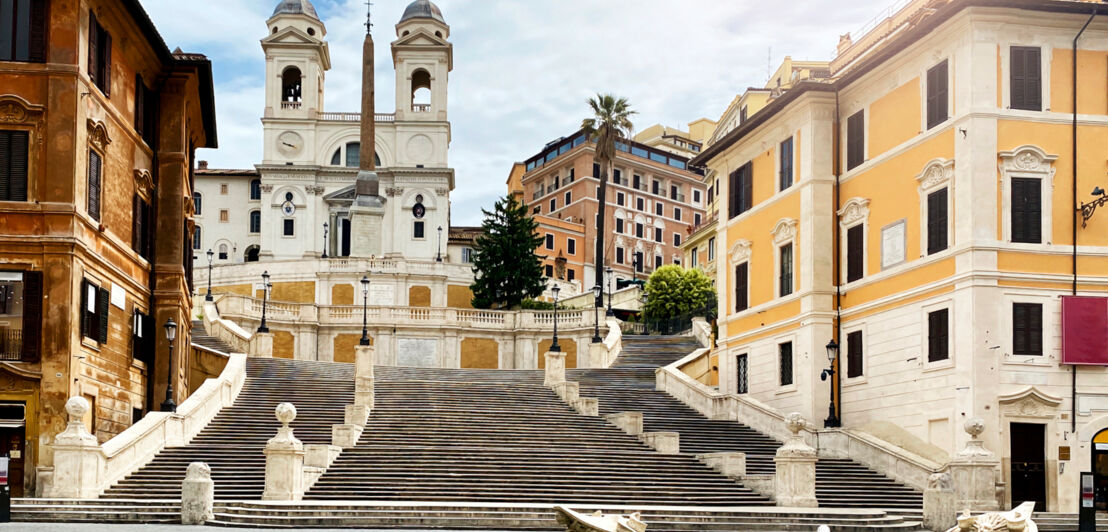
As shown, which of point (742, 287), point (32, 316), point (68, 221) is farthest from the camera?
point (742, 287)

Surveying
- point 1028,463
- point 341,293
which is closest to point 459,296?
point 341,293

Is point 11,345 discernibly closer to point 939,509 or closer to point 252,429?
point 252,429

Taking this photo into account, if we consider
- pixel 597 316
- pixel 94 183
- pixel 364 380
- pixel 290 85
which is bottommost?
pixel 364 380

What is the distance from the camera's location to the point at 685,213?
124 meters

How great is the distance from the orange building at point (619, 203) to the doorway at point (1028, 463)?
77016 millimetres

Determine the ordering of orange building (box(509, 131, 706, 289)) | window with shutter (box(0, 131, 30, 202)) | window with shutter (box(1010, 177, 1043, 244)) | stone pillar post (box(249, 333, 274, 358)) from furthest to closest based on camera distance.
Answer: orange building (box(509, 131, 706, 289)) < stone pillar post (box(249, 333, 274, 358)) < window with shutter (box(1010, 177, 1043, 244)) < window with shutter (box(0, 131, 30, 202))

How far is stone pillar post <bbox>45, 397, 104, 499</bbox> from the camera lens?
25844 mm

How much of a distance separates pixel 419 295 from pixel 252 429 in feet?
136

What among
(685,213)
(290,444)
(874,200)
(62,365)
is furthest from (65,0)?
(685,213)

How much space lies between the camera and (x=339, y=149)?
9569cm

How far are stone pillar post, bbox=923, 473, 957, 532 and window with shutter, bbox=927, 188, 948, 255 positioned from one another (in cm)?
780

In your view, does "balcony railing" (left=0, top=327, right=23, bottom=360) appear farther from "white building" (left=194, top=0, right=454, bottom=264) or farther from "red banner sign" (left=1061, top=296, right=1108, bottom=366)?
"white building" (left=194, top=0, right=454, bottom=264)

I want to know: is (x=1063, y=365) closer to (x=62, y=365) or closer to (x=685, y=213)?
(x=62, y=365)

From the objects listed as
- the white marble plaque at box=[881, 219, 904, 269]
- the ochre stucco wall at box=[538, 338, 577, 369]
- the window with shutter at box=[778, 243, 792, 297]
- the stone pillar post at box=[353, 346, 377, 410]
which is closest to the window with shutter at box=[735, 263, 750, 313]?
the window with shutter at box=[778, 243, 792, 297]
